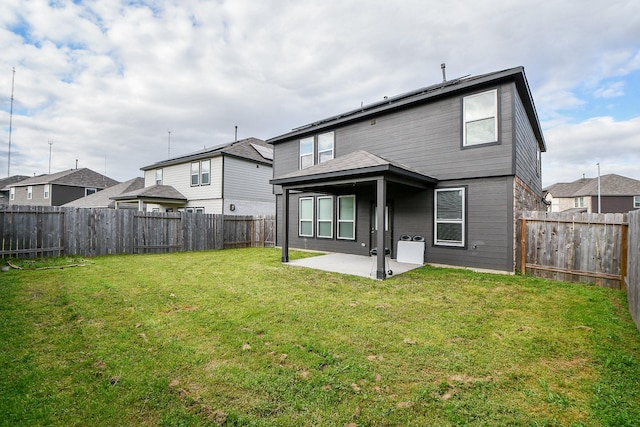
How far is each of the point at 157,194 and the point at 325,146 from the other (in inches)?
488

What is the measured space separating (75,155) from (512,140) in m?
51.5

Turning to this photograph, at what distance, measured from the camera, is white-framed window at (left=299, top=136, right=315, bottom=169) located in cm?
1241

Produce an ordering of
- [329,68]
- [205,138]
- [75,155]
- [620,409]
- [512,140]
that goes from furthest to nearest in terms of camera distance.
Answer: [75,155], [205,138], [329,68], [512,140], [620,409]

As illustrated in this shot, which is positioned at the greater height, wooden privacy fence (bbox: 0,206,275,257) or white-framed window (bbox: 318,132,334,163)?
white-framed window (bbox: 318,132,334,163)

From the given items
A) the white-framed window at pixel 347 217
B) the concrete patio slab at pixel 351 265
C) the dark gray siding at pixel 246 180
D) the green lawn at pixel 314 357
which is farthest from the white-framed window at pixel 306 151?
the green lawn at pixel 314 357

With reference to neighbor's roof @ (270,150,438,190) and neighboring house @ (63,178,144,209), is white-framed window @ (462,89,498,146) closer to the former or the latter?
neighbor's roof @ (270,150,438,190)

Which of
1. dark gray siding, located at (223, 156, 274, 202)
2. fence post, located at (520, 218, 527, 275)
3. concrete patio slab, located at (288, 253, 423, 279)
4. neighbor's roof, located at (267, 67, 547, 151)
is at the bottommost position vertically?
concrete patio slab, located at (288, 253, 423, 279)

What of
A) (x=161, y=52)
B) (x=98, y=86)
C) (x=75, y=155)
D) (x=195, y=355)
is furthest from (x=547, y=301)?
(x=75, y=155)

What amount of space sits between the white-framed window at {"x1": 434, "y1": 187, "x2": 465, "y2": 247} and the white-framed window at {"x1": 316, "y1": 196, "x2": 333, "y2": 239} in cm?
433

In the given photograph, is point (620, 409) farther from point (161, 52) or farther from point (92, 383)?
point (161, 52)

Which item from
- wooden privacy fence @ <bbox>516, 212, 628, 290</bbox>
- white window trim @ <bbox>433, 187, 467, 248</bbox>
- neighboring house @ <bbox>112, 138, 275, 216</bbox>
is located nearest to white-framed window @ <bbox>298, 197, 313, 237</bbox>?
white window trim @ <bbox>433, 187, 467, 248</bbox>

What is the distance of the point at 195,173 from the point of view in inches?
730

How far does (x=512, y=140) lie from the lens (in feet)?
24.4

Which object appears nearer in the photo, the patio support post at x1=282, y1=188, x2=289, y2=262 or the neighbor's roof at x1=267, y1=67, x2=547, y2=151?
the neighbor's roof at x1=267, y1=67, x2=547, y2=151
